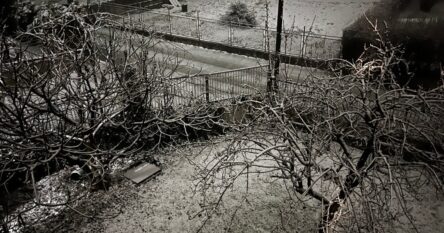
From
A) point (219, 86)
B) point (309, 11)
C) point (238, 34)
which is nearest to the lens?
point (219, 86)

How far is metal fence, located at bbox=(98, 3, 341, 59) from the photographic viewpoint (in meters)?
16.0

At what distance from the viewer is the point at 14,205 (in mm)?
8883

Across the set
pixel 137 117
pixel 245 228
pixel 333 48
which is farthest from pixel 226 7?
pixel 245 228

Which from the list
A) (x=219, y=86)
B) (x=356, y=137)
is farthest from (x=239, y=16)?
(x=356, y=137)

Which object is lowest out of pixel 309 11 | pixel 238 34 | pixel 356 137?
pixel 356 137

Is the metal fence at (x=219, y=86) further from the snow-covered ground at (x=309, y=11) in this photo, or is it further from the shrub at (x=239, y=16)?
the snow-covered ground at (x=309, y=11)

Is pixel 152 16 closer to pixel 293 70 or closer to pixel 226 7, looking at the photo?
pixel 226 7

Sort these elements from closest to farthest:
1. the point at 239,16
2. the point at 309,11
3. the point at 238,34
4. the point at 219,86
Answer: the point at 219,86 → the point at 238,34 → the point at 239,16 → the point at 309,11

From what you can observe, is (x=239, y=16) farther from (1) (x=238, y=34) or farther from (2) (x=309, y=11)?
(2) (x=309, y=11)

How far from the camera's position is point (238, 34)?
18188mm

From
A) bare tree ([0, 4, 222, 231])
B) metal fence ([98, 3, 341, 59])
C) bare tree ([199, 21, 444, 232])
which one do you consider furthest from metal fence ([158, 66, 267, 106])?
bare tree ([199, 21, 444, 232])

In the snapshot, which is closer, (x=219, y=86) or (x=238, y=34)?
(x=219, y=86)

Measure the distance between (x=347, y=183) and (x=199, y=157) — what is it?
206 inches

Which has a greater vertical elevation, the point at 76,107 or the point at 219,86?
the point at 76,107
